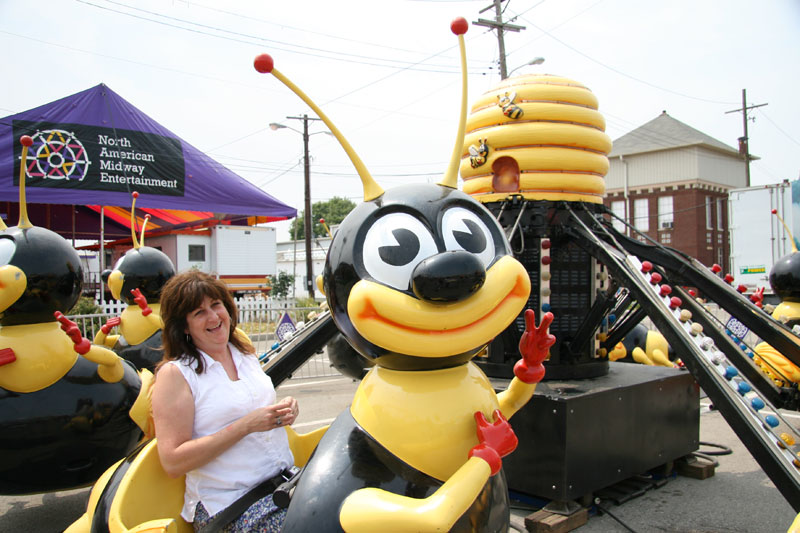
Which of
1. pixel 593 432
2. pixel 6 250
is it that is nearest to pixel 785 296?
pixel 593 432

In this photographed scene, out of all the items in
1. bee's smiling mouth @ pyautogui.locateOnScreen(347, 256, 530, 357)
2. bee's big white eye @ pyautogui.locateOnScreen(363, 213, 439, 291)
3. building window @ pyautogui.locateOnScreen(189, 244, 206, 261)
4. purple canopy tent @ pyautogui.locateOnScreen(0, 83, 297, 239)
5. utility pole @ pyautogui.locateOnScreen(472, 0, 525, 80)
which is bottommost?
bee's smiling mouth @ pyautogui.locateOnScreen(347, 256, 530, 357)

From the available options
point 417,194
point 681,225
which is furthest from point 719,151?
point 417,194

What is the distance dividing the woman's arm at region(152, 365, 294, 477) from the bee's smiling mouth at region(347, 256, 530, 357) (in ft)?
1.68

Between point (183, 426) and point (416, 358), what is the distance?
2.94 ft

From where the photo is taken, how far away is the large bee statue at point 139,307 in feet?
17.6

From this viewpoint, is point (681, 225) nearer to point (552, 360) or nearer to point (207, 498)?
point (552, 360)

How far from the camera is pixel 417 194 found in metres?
2.29

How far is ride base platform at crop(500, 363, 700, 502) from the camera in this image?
151 inches

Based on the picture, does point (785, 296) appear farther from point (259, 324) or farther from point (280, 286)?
point (280, 286)

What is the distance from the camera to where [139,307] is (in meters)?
5.52

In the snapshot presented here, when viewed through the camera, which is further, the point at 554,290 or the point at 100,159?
the point at 100,159

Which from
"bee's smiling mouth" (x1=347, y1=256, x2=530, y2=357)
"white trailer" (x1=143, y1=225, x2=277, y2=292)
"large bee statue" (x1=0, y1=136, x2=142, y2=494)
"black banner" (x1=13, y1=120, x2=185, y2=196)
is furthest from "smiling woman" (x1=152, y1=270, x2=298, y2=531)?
"white trailer" (x1=143, y1=225, x2=277, y2=292)

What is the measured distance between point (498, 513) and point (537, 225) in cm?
289

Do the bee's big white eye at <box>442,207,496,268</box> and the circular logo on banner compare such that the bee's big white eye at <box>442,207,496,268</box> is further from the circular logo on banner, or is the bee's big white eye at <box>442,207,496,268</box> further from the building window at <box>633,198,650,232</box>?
the building window at <box>633,198,650,232</box>
